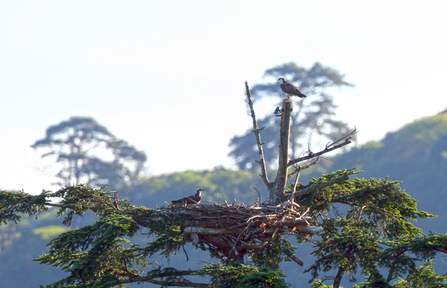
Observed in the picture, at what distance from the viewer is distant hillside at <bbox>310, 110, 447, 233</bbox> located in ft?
152

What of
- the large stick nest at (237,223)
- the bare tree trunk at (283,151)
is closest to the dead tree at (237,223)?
the large stick nest at (237,223)

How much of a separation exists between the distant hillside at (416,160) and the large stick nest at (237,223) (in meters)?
36.0

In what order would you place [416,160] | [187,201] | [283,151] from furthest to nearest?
[416,160] < [187,201] < [283,151]

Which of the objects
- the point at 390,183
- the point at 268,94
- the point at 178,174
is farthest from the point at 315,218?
the point at 178,174

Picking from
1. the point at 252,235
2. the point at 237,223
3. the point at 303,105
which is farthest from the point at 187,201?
the point at 303,105

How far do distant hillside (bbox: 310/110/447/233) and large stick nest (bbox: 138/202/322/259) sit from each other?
35963mm

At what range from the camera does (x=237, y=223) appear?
1093 cm

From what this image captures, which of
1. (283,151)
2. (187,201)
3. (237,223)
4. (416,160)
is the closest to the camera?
(237,223)

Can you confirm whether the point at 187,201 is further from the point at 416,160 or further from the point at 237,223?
the point at 416,160

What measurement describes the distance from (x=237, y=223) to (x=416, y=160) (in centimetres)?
4125

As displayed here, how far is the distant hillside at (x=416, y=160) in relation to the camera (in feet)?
152

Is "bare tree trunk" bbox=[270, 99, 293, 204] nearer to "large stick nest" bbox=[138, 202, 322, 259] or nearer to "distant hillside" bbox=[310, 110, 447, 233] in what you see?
"large stick nest" bbox=[138, 202, 322, 259]

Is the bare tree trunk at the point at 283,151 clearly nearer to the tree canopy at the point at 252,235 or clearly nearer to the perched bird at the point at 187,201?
the tree canopy at the point at 252,235

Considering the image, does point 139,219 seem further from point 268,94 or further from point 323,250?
point 268,94
